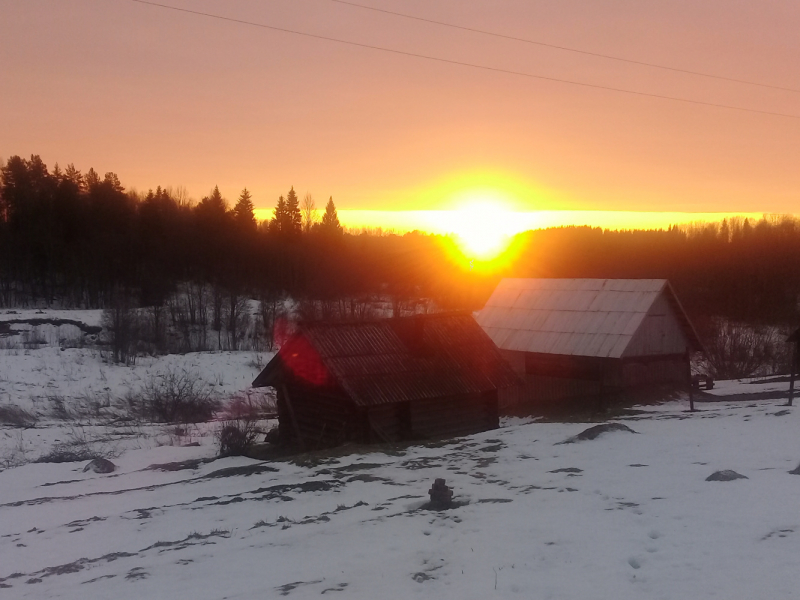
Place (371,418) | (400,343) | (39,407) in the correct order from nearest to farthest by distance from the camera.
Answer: (371,418), (400,343), (39,407)

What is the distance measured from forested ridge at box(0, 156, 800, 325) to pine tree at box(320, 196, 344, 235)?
2.90 meters

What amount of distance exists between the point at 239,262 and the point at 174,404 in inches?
1396

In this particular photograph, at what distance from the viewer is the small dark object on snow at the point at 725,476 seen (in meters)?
12.8

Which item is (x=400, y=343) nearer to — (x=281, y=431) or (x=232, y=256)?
(x=281, y=431)

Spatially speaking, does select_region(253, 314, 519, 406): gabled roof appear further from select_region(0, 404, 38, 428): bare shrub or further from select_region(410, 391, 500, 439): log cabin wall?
select_region(0, 404, 38, 428): bare shrub

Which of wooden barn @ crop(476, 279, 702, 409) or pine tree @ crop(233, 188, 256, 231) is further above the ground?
pine tree @ crop(233, 188, 256, 231)

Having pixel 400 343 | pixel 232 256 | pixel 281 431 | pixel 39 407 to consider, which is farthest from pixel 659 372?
pixel 232 256

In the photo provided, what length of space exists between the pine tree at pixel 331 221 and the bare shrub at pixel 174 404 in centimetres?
4752

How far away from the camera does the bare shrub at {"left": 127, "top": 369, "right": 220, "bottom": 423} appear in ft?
113

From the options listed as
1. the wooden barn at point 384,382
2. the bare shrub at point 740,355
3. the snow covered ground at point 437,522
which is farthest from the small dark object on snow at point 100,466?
the bare shrub at point 740,355

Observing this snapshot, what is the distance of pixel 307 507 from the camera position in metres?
13.6

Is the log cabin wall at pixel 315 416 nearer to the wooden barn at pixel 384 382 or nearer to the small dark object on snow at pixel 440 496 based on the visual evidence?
the wooden barn at pixel 384 382

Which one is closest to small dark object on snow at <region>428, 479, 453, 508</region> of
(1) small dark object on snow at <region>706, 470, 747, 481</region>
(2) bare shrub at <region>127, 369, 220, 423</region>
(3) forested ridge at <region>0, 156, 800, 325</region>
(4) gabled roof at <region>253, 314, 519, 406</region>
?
(1) small dark object on snow at <region>706, 470, 747, 481</region>

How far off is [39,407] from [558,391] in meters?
25.9
